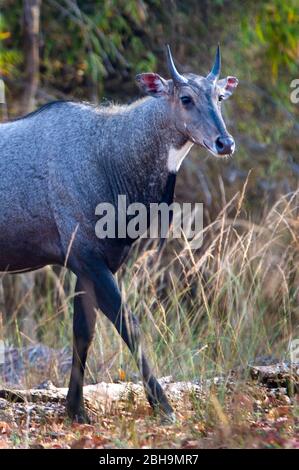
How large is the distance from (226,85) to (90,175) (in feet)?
3.59

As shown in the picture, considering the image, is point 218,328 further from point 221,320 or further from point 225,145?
point 225,145

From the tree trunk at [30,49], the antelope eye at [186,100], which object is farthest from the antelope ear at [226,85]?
the tree trunk at [30,49]

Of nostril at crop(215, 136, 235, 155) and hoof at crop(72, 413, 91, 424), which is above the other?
nostril at crop(215, 136, 235, 155)

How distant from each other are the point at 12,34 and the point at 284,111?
3.34 m

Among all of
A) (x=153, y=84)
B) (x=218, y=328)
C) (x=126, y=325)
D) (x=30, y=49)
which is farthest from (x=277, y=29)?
(x=126, y=325)

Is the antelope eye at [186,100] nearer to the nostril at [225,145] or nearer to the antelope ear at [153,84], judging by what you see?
the antelope ear at [153,84]

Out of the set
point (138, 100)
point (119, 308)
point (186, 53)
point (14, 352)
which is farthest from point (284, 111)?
point (119, 308)

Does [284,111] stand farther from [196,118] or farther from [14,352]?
[196,118]

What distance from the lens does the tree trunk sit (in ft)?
36.8

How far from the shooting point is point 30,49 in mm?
11492

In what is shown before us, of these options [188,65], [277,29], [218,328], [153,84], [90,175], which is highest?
[277,29]

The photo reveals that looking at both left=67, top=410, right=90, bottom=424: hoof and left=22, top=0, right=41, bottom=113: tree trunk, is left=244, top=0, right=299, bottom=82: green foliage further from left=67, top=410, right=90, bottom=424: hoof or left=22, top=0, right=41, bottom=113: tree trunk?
left=67, top=410, right=90, bottom=424: hoof

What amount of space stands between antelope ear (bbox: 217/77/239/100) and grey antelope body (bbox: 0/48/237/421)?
2 cm

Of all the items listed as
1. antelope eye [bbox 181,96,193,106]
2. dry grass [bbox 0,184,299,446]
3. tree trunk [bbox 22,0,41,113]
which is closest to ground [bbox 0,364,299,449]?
dry grass [bbox 0,184,299,446]
